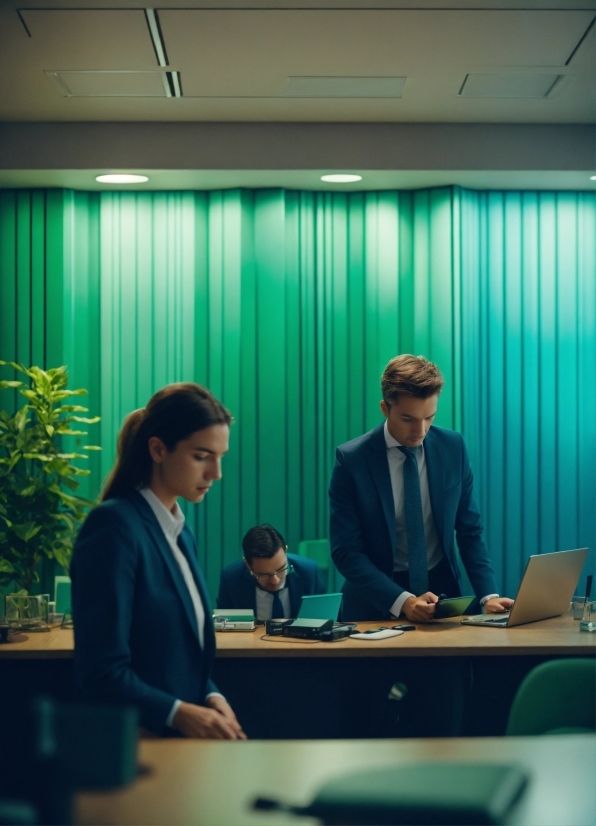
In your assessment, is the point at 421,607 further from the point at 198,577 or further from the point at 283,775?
the point at 283,775

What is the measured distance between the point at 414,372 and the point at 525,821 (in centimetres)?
190

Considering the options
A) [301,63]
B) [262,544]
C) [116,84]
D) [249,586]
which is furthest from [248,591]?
[116,84]

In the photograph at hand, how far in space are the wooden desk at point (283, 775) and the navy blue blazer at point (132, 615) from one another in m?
0.33

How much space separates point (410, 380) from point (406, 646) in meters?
0.87

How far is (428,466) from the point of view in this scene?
312 centimetres

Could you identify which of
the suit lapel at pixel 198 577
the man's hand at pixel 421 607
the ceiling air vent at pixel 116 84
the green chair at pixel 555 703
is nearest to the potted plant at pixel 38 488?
the ceiling air vent at pixel 116 84

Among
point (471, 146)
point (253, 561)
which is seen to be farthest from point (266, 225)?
point (253, 561)

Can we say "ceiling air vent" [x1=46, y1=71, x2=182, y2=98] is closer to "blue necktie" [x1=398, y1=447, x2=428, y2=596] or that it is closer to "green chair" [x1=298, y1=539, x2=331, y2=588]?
"blue necktie" [x1=398, y1=447, x2=428, y2=596]

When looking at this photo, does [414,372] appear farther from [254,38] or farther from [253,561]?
[254,38]

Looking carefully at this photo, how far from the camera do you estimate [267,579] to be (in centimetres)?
370

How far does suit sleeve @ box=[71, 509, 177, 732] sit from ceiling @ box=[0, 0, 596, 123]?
240cm

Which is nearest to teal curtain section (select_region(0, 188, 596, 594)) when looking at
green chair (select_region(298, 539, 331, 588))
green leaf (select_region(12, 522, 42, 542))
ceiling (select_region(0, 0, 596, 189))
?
green chair (select_region(298, 539, 331, 588))

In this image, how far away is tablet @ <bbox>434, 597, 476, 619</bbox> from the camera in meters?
2.83

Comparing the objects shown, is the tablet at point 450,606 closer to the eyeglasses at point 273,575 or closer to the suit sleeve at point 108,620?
the eyeglasses at point 273,575
